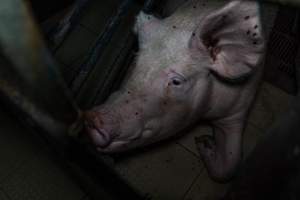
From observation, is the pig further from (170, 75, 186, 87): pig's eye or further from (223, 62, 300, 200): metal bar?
(223, 62, 300, 200): metal bar

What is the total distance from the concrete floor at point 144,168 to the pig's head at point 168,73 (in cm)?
57

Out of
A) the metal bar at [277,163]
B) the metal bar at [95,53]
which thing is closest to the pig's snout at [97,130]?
the metal bar at [95,53]

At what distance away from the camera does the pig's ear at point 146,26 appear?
167 cm

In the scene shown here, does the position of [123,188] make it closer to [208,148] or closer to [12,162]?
[208,148]

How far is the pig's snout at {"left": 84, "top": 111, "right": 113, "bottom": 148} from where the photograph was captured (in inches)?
57.9

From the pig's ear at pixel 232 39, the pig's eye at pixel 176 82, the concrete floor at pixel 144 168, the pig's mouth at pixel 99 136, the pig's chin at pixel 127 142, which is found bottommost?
the concrete floor at pixel 144 168

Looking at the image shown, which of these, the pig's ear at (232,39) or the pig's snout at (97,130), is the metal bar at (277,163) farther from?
the pig's snout at (97,130)

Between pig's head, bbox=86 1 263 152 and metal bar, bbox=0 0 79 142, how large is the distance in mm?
465

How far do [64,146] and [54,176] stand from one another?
3.73 feet

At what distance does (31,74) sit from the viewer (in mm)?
757

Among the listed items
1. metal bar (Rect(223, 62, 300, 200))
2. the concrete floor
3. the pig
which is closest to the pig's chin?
the pig

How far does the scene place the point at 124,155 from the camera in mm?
2289

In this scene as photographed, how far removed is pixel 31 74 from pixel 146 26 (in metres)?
1.02

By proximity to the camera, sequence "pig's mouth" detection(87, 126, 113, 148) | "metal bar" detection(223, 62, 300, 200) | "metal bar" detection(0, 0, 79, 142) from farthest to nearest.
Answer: "pig's mouth" detection(87, 126, 113, 148) → "metal bar" detection(223, 62, 300, 200) → "metal bar" detection(0, 0, 79, 142)
